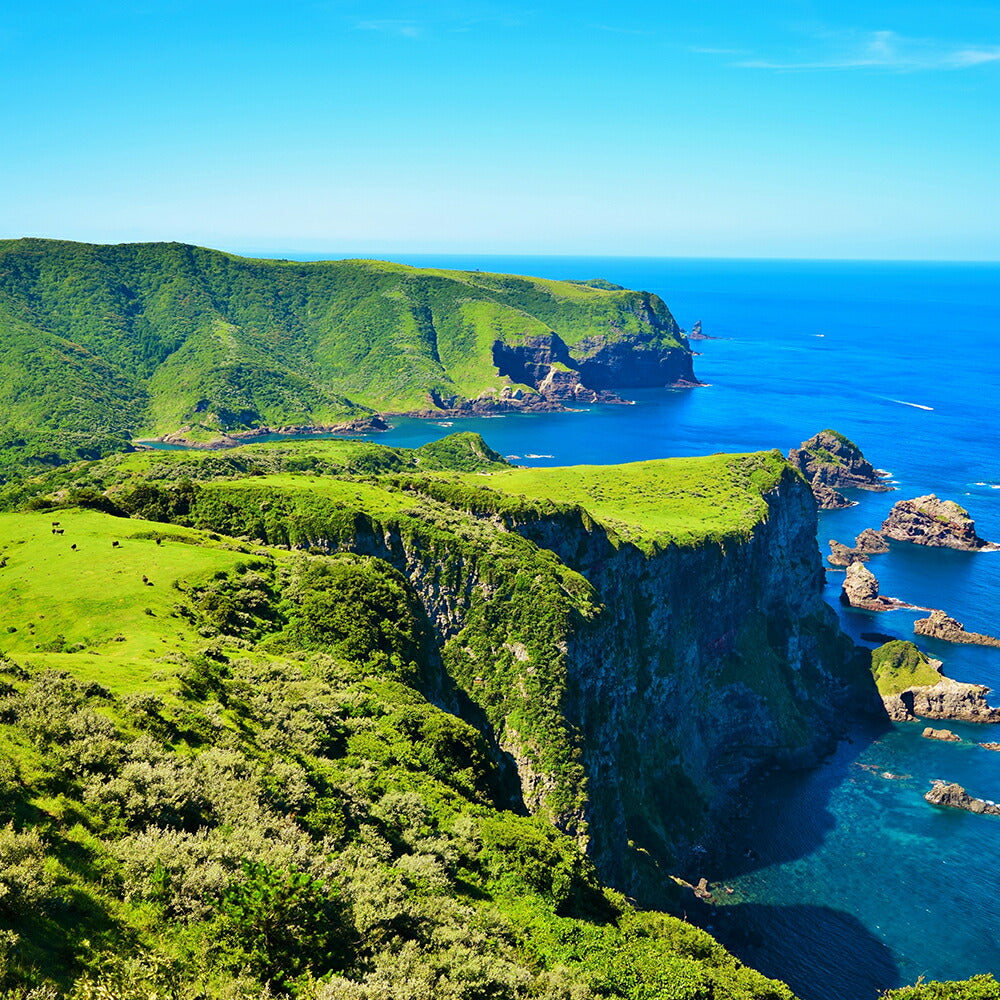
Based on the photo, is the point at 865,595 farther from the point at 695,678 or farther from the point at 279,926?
the point at 279,926

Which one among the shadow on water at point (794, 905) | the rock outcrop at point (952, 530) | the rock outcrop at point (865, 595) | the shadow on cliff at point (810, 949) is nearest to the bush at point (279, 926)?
the shadow on water at point (794, 905)

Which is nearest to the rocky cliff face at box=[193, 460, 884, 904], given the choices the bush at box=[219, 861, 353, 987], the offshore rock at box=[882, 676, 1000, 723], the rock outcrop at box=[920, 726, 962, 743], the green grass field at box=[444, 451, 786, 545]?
the green grass field at box=[444, 451, 786, 545]

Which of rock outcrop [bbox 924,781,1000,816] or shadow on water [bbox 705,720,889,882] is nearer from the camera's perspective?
shadow on water [bbox 705,720,889,882]

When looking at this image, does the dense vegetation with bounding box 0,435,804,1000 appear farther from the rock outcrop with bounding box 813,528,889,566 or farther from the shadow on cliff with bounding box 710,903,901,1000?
the rock outcrop with bounding box 813,528,889,566

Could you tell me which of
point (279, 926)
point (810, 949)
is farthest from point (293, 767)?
point (810, 949)

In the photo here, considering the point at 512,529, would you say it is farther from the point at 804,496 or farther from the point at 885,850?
the point at 804,496

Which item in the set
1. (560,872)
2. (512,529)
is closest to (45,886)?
(560,872)
